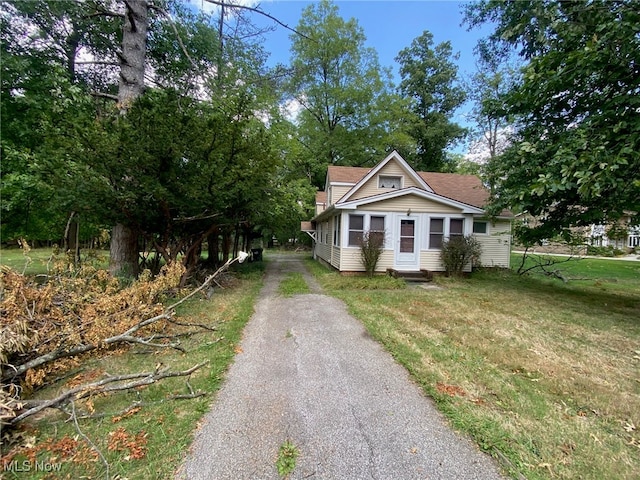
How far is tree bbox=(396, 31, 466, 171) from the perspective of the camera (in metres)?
24.4

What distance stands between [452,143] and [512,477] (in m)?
27.3

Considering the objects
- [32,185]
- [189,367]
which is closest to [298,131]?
[32,185]

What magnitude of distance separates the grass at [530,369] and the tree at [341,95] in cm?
1795

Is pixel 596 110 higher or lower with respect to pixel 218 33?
lower

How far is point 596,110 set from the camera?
6.63 m

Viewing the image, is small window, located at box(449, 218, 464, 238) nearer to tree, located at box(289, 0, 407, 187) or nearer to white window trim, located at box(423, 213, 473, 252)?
white window trim, located at box(423, 213, 473, 252)

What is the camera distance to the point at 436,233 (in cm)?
1109

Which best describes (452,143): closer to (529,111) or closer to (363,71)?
(363,71)

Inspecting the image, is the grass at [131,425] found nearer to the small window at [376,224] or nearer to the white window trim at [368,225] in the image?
the white window trim at [368,225]

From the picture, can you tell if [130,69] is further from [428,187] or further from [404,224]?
[428,187]

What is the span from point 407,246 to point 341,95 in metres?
16.3

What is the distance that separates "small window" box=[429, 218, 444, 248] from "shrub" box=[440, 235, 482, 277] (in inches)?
13.1

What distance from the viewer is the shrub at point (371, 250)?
1003 cm

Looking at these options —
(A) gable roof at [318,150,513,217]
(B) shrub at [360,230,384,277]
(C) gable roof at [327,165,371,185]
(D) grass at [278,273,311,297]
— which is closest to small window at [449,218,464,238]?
(A) gable roof at [318,150,513,217]
